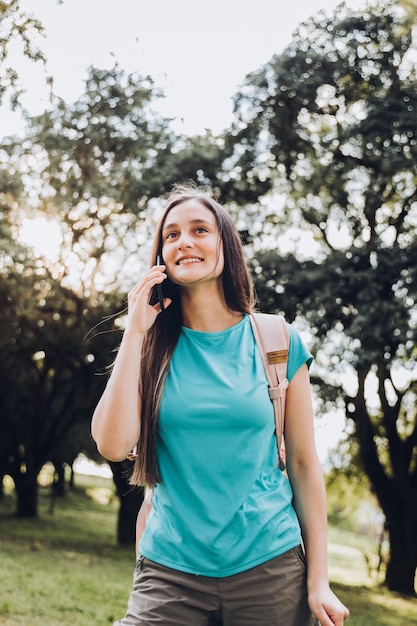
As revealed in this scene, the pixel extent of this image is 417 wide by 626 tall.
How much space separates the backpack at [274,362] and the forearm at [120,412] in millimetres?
266

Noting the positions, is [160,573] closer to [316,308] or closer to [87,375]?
[316,308]

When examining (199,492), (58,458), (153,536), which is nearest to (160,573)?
(153,536)

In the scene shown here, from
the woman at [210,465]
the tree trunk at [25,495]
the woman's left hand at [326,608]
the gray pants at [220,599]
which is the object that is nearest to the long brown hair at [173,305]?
the woman at [210,465]

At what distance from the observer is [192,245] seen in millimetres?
2301

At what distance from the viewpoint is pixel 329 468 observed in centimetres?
2134

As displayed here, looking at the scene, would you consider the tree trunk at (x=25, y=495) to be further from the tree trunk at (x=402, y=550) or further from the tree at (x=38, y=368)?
the tree trunk at (x=402, y=550)

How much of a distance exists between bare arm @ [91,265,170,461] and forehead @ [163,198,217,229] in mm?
241

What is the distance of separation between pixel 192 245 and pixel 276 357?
0.42 metres

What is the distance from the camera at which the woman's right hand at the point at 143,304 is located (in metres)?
2.24

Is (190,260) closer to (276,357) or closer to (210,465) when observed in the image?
(276,357)

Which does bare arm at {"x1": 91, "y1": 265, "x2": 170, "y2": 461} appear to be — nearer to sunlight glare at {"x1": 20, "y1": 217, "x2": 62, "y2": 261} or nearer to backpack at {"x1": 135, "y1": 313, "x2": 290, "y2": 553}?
backpack at {"x1": 135, "y1": 313, "x2": 290, "y2": 553}

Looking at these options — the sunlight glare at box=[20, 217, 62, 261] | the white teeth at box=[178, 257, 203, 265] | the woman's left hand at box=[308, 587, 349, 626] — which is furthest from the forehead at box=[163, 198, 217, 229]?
the sunlight glare at box=[20, 217, 62, 261]

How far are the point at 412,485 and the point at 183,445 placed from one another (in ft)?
55.4

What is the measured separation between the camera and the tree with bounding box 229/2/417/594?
13586 millimetres
